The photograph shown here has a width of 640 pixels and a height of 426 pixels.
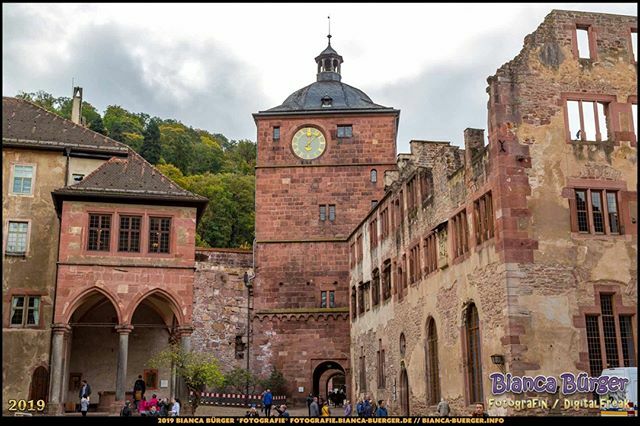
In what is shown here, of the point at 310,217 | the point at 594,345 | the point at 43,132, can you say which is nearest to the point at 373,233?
the point at 310,217

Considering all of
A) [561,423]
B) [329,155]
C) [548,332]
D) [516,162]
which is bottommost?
[561,423]

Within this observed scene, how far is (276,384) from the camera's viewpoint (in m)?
38.8

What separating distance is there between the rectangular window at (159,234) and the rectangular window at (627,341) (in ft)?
53.4

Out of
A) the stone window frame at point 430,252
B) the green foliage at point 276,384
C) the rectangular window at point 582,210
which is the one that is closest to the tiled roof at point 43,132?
the stone window frame at point 430,252

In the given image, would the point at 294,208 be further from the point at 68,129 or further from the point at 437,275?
the point at 437,275

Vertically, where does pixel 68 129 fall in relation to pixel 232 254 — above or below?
above

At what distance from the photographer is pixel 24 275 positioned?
98.4ft

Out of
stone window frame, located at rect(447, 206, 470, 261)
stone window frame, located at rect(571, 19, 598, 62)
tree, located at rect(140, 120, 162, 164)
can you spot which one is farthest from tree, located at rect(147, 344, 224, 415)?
tree, located at rect(140, 120, 162, 164)

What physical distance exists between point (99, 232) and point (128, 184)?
7.34 ft

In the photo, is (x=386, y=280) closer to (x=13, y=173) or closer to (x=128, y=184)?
(x=128, y=184)

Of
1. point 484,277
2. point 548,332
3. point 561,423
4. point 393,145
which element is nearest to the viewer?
point 561,423

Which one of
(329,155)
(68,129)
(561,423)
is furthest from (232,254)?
(561,423)

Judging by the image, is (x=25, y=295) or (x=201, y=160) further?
(x=201, y=160)

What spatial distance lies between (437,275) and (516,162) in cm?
594
